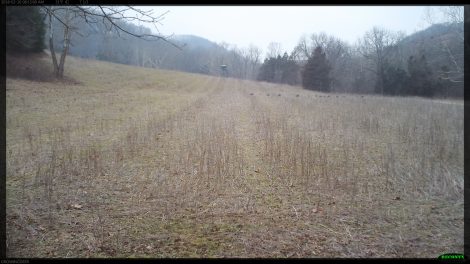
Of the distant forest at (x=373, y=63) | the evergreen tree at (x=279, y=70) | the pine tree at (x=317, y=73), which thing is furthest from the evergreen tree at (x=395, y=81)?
the evergreen tree at (x=279, y=70)

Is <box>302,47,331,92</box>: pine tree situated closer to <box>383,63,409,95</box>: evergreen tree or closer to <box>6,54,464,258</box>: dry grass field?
<box>383,63,409,95</box>: evergreen tree

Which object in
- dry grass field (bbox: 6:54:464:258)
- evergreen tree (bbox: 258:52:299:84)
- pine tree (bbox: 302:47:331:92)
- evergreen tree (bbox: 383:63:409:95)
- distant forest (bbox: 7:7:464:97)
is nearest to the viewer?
dry grass field (bbox: 6:54:464:258)

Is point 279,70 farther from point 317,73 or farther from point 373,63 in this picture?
point 373,63

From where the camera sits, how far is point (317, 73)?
990 inches

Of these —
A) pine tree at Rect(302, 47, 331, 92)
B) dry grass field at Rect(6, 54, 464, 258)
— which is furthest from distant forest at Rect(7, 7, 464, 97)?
dry grass field at Rect(6, 54, 464, 258)

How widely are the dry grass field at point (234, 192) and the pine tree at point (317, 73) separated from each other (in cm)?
925

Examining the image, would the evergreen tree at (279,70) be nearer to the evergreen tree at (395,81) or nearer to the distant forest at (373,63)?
the distant forest at (373,63)

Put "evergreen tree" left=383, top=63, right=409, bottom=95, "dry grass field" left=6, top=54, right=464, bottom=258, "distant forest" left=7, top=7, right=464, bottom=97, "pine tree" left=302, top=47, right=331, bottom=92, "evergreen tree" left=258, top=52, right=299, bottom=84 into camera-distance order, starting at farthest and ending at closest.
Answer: "evergreen tree" left=383, top=63, right=409, bottom=95 → "evergreen tree" left=258, top=52, right=299, bottom=84 → "pine tree" left=302, top=47, right=331, bottom=92 → "distant forest" left=7, top=7, right=464, bottom=97 → "dry grass field" left=6, top=54, right=464, bottom=258

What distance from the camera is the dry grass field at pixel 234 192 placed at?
395 cm

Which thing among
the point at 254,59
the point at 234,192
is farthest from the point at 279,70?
the point at 234,192

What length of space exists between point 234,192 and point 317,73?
2159 cm

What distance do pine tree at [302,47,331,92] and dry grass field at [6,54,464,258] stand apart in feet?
30.4

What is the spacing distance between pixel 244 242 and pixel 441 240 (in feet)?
8.33

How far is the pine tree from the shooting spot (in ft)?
63.8
